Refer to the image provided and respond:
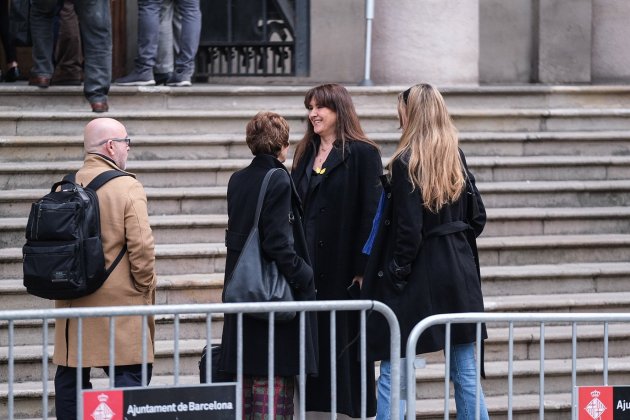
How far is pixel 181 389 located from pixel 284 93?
5733 millimetres

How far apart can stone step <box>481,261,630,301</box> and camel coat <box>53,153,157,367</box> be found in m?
3.22

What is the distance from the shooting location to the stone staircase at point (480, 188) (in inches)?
311

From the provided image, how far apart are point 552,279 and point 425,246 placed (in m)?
2.92

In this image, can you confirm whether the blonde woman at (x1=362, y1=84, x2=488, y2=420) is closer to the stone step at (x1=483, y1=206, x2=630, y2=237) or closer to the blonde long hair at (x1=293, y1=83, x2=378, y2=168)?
the blonde long hair at (x1=293, y1=83, x2=378, y2=168)

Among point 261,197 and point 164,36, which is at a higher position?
point 164,36

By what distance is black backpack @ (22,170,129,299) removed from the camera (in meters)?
5.88

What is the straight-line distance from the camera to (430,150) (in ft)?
20.3

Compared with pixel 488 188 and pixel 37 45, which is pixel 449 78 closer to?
pixel 488 188

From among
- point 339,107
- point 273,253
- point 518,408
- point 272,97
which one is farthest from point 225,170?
point 273,253

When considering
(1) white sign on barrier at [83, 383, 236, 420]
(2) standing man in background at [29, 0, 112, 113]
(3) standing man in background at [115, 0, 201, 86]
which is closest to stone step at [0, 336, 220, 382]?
(1) white sign on barrier at [83, 383, 236, 420]

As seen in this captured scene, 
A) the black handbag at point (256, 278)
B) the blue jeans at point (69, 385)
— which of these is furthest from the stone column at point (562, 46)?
the blue jeans at point (69, 385)

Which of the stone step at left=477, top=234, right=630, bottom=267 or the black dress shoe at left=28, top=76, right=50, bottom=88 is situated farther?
the black dress shoe at left=28, top=76, right=50, bottom=88

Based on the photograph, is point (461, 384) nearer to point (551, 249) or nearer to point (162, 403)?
point (162, 403)

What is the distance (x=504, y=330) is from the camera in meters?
8.37
